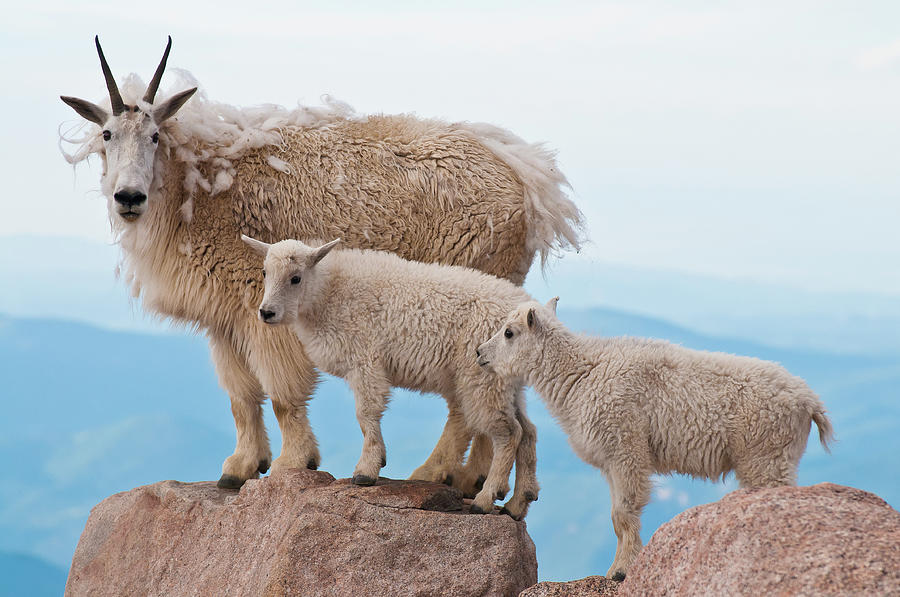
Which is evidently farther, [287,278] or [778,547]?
[287,278]

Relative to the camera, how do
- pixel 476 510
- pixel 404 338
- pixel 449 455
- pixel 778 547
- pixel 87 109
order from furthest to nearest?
pixel 449 455 < pixel 87 109 < pixel 476 510 < pixel 404 338 < pixel 778 547

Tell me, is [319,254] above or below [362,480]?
above

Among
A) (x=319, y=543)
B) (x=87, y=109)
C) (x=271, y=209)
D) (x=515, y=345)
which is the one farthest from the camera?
(x=271, y=209)

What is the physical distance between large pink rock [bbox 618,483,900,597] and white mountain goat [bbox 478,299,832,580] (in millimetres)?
650

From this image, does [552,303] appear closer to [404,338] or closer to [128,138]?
[404,338]

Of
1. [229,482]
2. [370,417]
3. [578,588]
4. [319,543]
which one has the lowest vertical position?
[229,482]

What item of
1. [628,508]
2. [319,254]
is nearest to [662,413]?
[628,508]

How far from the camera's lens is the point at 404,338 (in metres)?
6.61

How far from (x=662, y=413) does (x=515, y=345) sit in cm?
97

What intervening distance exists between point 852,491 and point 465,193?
155 inches

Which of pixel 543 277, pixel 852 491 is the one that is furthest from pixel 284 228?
pixel 852 491

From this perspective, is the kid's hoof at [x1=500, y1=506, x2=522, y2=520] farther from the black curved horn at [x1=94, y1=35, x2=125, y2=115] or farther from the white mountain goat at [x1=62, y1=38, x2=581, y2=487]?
the black curved horn at [x1=94, y1=35, x2=125, y2=115]

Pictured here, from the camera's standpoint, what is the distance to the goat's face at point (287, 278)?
21.4 feet

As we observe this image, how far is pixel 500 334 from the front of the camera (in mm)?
6312
